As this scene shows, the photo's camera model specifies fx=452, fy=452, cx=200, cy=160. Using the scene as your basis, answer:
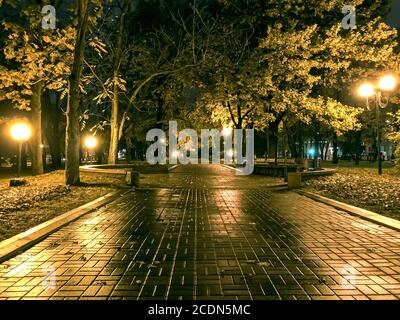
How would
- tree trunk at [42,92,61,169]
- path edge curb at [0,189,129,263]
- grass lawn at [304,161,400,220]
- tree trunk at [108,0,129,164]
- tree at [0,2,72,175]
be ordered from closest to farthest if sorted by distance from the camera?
path edge curb at [0,189,129,263] < grass lawn at [304,161,400,220] < tree at [0,2,72,175] < tree trunk at [108,0,129,164] < tree trunk at [42,92,61,169]

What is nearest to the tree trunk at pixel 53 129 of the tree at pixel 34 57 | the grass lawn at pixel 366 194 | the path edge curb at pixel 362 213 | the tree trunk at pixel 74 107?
the tree at pixel 34 57

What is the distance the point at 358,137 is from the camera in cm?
4772

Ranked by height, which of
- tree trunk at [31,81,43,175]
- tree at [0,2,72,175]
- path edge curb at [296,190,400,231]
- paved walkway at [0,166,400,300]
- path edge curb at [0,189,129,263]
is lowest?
paved walkway at [0,166,400,300]

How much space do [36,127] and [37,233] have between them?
2108 cm

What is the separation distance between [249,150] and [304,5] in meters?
11.9

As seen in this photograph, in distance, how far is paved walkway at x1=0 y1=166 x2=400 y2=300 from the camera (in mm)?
5430

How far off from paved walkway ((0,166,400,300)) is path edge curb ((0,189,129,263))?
0.51 feet

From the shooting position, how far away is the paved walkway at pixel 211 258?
5.43 m

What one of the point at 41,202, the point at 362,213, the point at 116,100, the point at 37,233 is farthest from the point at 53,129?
the point at 362,213

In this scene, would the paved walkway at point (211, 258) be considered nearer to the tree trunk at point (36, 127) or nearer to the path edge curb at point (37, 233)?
the path edge curb at point (37, 233)

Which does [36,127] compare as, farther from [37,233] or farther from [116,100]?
[37,233]

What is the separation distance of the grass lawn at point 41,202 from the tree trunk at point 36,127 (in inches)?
336

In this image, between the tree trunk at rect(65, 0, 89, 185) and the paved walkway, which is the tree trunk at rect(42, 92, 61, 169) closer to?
the tree trunk at rect(65, 0, 89, 185)

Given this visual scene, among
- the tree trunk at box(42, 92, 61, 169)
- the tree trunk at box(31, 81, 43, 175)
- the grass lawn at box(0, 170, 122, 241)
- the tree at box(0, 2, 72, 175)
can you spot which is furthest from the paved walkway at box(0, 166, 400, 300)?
the tree trunk at box(42, 92, 61, 169)
